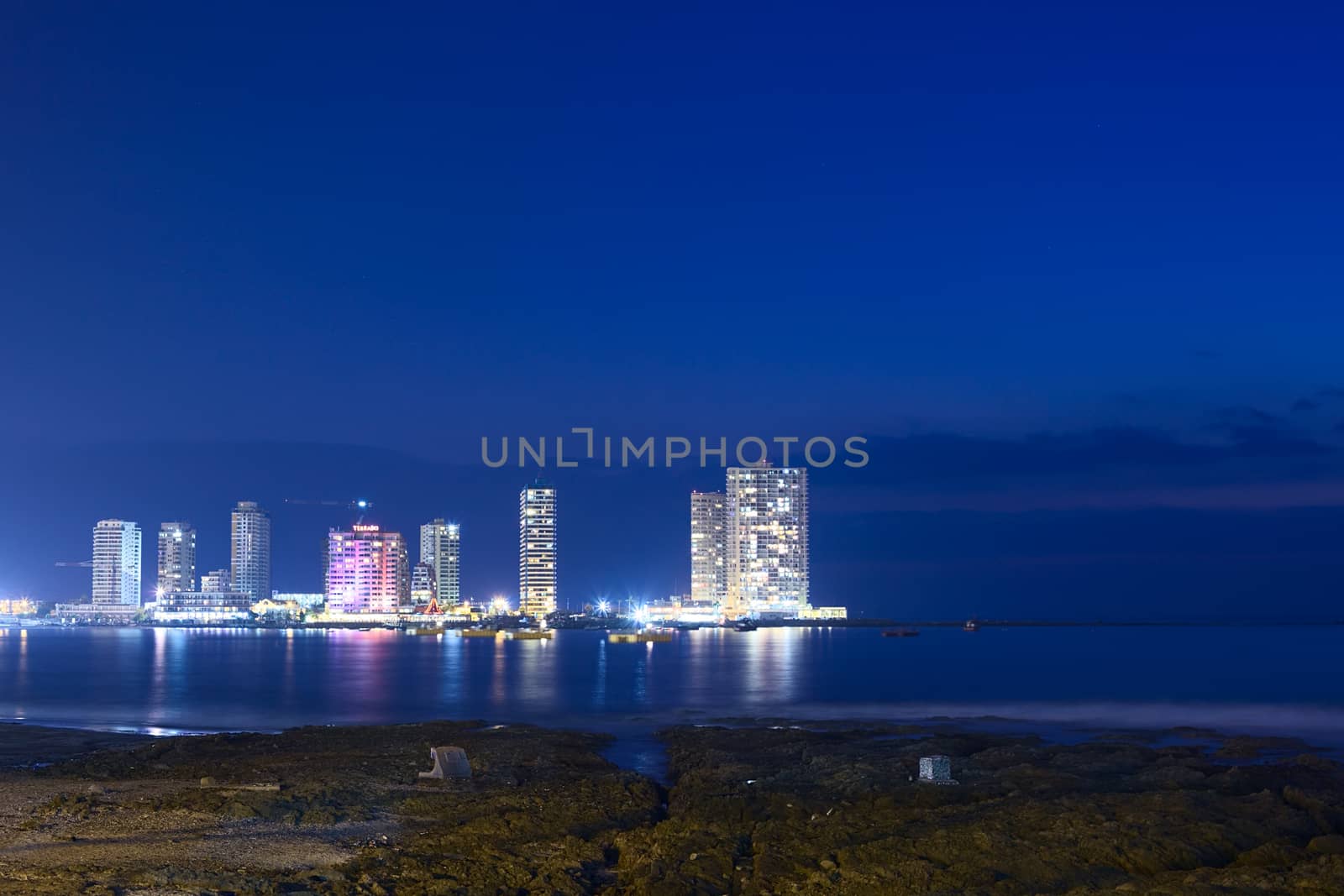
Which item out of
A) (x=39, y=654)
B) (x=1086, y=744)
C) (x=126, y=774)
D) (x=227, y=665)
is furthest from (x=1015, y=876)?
(x=39, y=654)

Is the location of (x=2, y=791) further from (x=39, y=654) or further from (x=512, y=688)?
(x=39, y=654)

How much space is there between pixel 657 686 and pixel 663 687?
3.36 feet

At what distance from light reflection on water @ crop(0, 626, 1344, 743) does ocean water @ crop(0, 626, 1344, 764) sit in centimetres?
22

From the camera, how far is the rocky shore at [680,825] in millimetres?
18656

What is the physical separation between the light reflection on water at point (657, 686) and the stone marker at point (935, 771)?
22.5 meters

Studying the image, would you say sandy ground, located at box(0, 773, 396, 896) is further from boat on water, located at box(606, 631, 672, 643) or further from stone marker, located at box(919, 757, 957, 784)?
boat on water, located at box(606, 631, 672, 643)

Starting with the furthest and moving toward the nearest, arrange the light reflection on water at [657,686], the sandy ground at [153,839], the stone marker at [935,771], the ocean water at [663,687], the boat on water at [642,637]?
the boat on water at [642,637], the light reflection on water at [657,686], the ocean water at [663,687], the stone marker at [935,771], the sandy ground at [153,839]

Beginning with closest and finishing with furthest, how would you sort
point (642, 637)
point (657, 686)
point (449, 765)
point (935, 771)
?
point (935, 771) < point (449, 765) < point (657, 686) < point (642, 637)

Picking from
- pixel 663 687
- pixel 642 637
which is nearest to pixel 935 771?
pixel 663 687

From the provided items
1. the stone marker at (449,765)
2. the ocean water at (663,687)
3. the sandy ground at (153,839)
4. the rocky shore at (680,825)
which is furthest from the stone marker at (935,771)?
the ocean water at (663,687)

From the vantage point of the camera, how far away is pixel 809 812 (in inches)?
944

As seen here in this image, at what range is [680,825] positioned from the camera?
22.7 metres

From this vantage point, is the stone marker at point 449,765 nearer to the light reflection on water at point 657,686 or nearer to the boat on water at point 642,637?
the light reflection on water at point 657,686

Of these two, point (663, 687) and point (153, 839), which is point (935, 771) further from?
point (663, 687)
